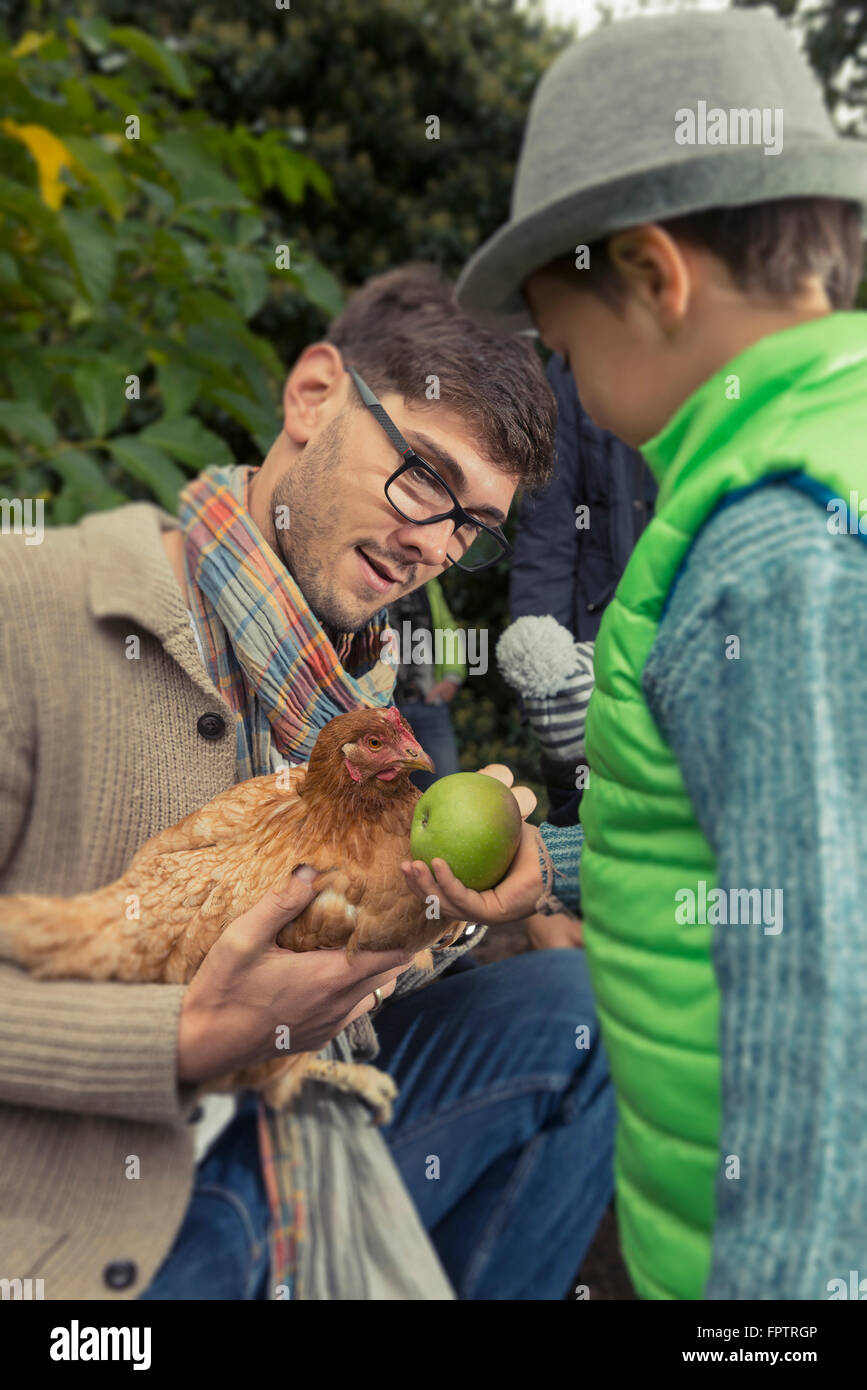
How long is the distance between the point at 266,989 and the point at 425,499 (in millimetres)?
419

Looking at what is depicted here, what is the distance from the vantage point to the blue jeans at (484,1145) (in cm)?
86

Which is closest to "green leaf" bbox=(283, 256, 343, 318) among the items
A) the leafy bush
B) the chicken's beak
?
the leafy bush

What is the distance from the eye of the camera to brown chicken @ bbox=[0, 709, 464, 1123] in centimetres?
79

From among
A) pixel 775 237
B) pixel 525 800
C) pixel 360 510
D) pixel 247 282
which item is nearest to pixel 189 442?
pixel 247 282

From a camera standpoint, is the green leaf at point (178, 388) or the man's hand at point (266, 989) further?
the green leaf at point (178, 388)

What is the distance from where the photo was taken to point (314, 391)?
2.89ft

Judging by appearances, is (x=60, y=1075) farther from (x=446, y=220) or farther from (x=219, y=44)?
(x=219, y=44)

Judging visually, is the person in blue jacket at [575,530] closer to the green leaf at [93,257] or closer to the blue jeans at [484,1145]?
the blue jeans at [484,1145]

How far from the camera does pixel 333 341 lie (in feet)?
2.92

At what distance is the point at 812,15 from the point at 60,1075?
1093 mm

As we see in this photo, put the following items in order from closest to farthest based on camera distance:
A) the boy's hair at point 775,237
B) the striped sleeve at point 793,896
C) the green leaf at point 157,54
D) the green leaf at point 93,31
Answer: the striped sleeve at point 793,896
the boy's hair at point 775,237
the green leaf at point 157,54
the green leaf at point 93,31

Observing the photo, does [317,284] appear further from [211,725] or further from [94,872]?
[94,872]

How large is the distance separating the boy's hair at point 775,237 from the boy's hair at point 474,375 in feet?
0.64

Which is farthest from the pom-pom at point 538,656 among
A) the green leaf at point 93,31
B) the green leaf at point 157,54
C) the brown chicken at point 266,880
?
the green leaf at point 93,31
